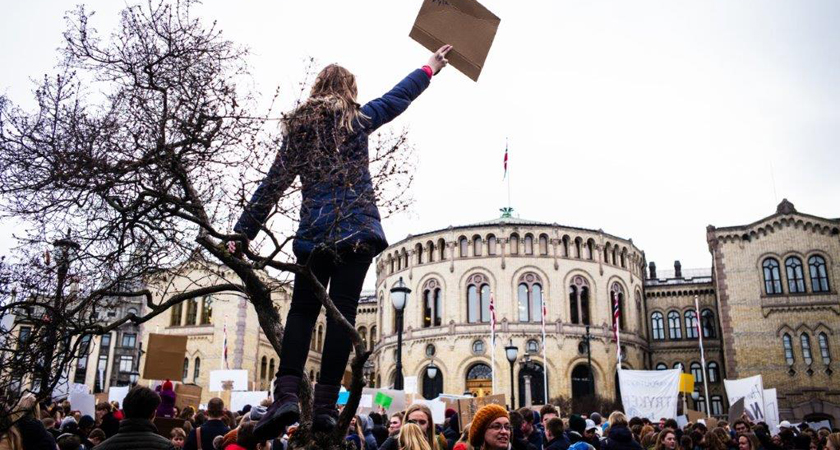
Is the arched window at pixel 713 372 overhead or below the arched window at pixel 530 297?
below

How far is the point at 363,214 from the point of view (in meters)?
3.58

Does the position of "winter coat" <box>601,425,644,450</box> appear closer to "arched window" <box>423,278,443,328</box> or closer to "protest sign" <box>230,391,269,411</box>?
"protest sign" <box>230,391,269,411</box>

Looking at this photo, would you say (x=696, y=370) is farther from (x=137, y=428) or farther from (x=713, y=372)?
(x=137, y=428)

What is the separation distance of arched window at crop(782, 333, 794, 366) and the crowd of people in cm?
3178

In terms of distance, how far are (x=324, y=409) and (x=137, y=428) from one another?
118cm

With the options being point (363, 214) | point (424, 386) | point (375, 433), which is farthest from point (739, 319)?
point (363, 214)

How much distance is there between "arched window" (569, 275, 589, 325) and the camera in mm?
48812

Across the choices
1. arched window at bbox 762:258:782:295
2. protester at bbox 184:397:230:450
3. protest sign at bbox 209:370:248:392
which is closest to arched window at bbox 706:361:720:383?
arched window at bbox 762:258:782:295

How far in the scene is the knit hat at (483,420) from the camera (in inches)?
172

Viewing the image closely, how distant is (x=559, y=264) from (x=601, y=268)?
379 cm

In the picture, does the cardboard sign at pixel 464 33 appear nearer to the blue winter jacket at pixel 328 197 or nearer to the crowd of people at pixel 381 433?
the blue winter jacket at pixel 328 197

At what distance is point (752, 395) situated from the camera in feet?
74.9

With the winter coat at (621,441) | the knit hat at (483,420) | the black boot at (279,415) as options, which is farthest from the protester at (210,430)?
the winter coat at (621,441)

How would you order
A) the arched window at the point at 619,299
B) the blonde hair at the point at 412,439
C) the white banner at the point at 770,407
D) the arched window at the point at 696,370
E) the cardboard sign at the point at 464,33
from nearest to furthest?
1. the cardboard sign at the point at 464,33
2. the blonde hair at the point at 412,439
3. the white banner at the point at 770,407
4. the arched window at the point at 619,299
5. the arched window at the point at 696,370
